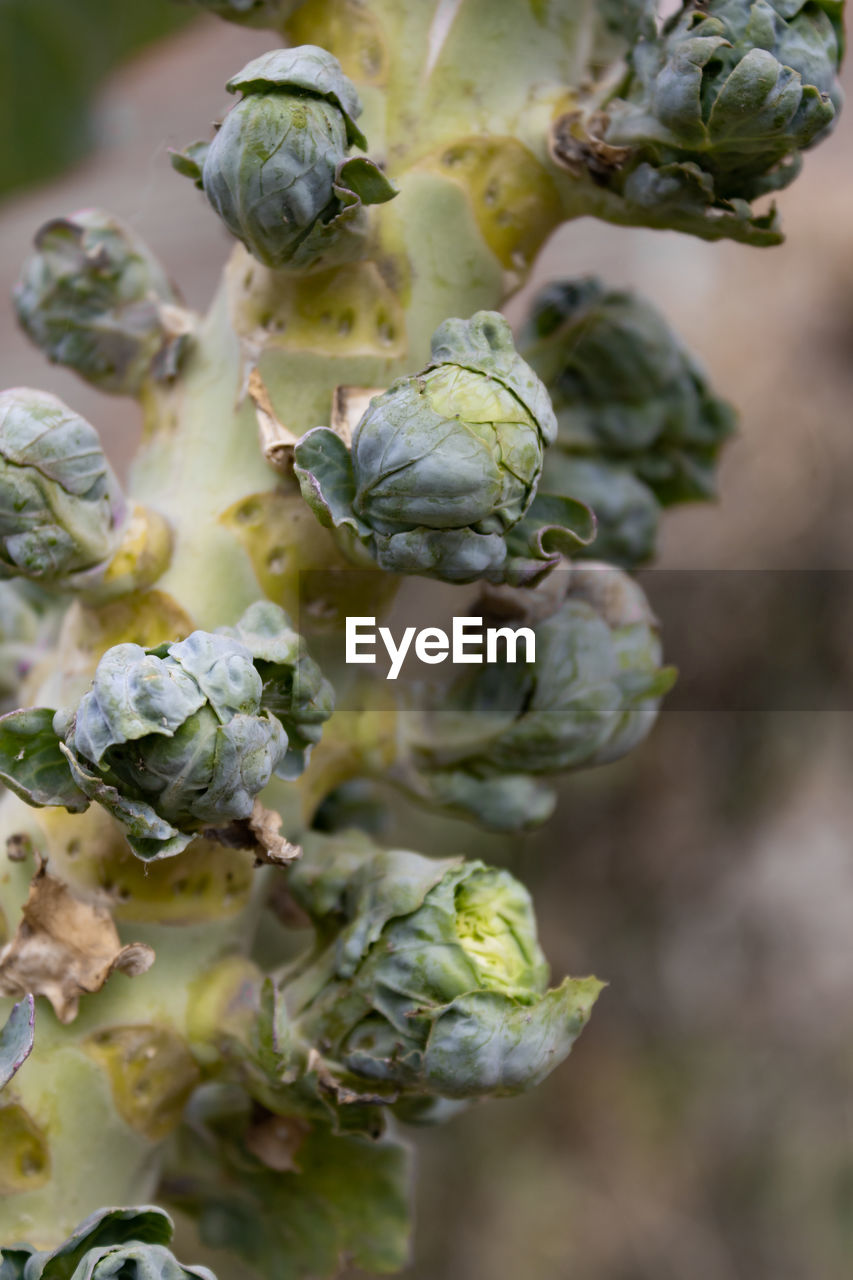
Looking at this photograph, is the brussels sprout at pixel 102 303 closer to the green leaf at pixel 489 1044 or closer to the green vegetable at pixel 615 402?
the green vegetable at pixel 615 402

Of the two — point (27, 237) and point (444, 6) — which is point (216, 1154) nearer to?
point (444, 6)

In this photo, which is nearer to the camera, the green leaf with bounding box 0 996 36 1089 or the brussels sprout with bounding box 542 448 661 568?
the green leaf with bounding box 0 996 36 1089

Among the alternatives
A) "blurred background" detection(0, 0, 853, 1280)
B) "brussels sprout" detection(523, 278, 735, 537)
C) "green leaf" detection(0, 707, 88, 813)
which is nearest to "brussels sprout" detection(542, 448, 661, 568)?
"brussels sprout" detection(523, 278, 735, 537)

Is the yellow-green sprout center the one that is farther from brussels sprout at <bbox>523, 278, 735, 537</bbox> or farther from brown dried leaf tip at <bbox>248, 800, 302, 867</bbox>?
brussels sprout at <bbox>523, 278, 735, 537</bbox>

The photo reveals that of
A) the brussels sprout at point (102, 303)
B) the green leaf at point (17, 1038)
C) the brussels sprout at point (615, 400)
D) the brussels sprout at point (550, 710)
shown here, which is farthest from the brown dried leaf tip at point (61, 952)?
the brussels sprout at point (615, 400)

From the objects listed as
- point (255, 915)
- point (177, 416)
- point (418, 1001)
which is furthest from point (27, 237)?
point (418, 1001)

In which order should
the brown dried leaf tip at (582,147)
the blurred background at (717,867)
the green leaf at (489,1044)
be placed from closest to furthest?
the green leaf at (489,1044) < the brown dried leaf tip at (582,147) < the blurred background at (717,867)
